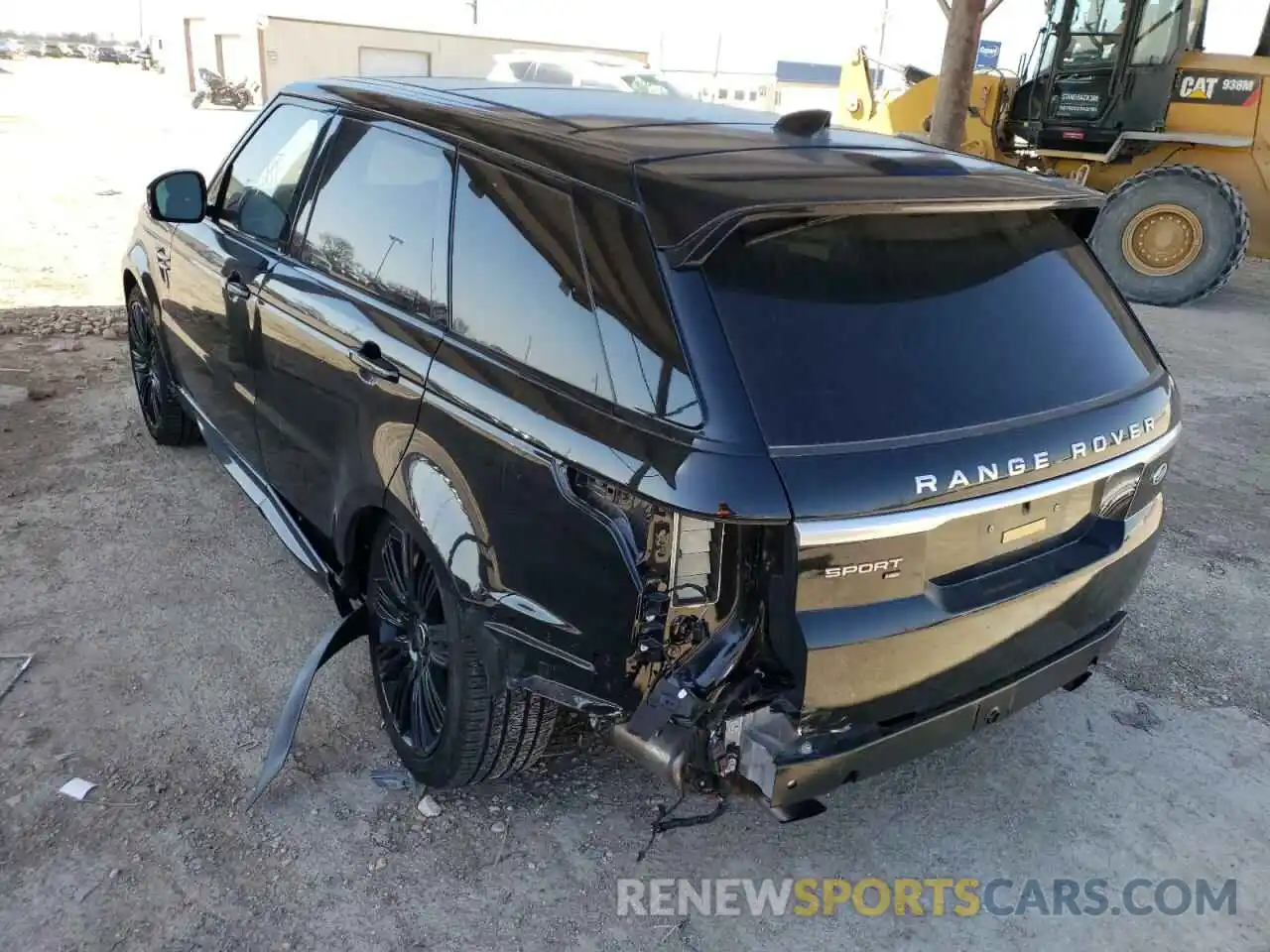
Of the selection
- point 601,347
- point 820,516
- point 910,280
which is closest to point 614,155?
point 601,347

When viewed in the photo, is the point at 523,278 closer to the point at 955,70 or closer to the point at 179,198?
the point at 179,198

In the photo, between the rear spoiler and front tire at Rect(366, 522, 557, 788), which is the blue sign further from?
A: front tire at Rect(366, 522, 557, 788)

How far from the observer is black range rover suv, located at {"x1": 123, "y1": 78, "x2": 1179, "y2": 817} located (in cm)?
201

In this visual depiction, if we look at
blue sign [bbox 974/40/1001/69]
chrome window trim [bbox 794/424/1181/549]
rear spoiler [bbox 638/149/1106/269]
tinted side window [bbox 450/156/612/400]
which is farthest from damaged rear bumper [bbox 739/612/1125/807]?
blue sign [bbox 974/40/1001/69]

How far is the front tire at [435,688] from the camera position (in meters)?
2.54

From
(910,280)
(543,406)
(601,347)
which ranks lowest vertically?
(543,406)

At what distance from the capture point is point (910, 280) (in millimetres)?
2299

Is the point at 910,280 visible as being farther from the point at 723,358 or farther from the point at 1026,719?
the point at 1026,719

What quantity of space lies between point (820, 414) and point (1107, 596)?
1.14 metres

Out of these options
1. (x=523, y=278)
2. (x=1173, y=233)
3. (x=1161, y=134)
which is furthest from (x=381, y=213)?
(x=1161, y=134)

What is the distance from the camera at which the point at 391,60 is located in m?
32.2

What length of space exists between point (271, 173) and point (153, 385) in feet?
6.12

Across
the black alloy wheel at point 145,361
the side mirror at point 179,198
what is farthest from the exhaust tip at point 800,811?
the black alloy wheel at point 145,361

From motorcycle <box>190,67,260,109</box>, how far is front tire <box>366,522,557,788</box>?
35.6m
